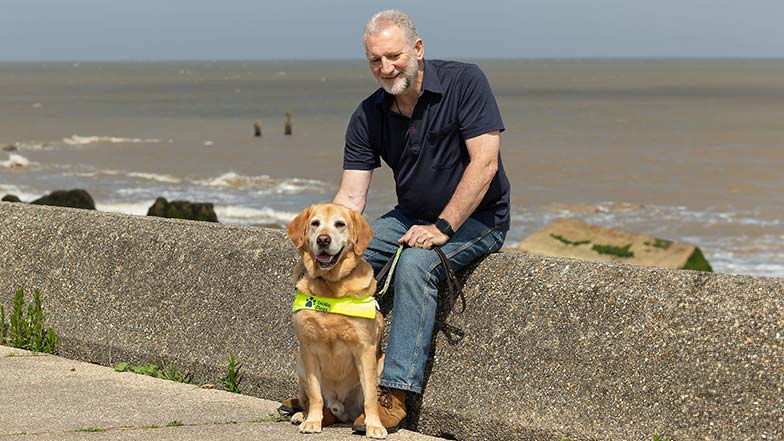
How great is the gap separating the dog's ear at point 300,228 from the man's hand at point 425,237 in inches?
22.3

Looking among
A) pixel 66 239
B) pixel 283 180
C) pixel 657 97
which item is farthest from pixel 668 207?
pixel 657 97

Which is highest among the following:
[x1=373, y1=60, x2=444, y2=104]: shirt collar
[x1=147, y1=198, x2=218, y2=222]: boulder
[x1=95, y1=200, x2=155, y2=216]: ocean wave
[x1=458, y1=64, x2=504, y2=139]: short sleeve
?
[x1=373, y1=60, x2=444, y2=104]: shirt collar

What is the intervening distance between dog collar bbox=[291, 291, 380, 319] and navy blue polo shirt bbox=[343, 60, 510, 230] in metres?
0.70

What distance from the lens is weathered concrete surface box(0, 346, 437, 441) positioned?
5145 mm

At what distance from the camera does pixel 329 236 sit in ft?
16.4

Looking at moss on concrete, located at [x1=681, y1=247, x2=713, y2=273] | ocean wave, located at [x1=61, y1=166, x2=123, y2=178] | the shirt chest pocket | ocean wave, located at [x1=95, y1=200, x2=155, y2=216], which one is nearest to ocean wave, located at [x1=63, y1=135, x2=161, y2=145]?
ocean wave, located at [x1=61, y1=166, x2=123, y2=178]

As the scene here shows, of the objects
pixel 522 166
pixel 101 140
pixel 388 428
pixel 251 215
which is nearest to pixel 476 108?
pixel 388 428

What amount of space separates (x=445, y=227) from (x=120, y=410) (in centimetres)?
186

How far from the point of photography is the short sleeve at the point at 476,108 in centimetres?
538

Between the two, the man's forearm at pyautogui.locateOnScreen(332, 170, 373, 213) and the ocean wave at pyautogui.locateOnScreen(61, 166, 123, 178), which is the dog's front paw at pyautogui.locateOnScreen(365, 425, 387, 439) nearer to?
the man's forearm at pyautogui.locateOnScreen(332, 170, 373, 213)

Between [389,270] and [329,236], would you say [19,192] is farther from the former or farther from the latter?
[329,236]

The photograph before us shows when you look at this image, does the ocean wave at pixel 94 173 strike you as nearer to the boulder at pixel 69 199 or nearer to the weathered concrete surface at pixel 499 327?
the boulder at pixel 69 199

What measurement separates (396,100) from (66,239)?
2450 millimetres

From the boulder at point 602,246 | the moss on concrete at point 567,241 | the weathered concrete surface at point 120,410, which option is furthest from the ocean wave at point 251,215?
the weathered concrete surface at point 120,410
